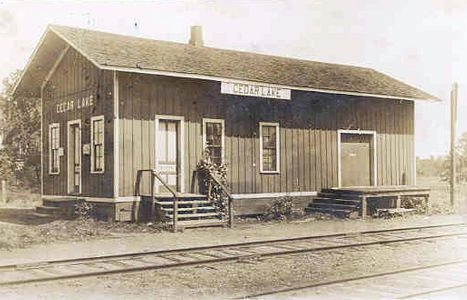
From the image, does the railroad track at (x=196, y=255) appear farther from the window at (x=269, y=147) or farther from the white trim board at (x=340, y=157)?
the white trim board at (x=340, y=157)

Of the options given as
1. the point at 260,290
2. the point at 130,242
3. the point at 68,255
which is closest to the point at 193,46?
the point at 130,242

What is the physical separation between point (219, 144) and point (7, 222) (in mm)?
5347

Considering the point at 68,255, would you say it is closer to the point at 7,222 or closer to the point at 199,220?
the point at 199,220

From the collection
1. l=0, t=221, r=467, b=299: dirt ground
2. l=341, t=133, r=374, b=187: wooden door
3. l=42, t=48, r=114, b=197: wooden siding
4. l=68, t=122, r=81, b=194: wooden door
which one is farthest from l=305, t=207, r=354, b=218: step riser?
l=68, t=122, r=81, b=194: wooden door

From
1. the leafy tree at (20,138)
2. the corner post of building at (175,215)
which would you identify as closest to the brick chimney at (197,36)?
the leafy tree at (20,138)

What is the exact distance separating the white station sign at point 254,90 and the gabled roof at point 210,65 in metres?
0.16

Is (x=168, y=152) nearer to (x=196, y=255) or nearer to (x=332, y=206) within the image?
(x=332, y=206)

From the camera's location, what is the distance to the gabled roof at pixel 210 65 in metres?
13.3

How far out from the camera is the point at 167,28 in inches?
440

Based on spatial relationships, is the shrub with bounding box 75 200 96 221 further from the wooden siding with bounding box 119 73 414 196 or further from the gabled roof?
the gabled roof

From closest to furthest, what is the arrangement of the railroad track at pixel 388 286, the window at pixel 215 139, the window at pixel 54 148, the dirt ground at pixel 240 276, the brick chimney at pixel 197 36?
the railroad track at pixel 388 286 < the dirt ground at pixel 240 276 < the window at pixel 215 139 < the window at pixel 54 148 < the brick chimney at pixel 197 36

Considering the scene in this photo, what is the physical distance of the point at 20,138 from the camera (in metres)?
19.7

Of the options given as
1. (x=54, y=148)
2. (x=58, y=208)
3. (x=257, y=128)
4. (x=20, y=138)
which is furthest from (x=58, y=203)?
(x=257, y=128)

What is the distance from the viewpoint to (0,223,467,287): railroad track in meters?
7.62
